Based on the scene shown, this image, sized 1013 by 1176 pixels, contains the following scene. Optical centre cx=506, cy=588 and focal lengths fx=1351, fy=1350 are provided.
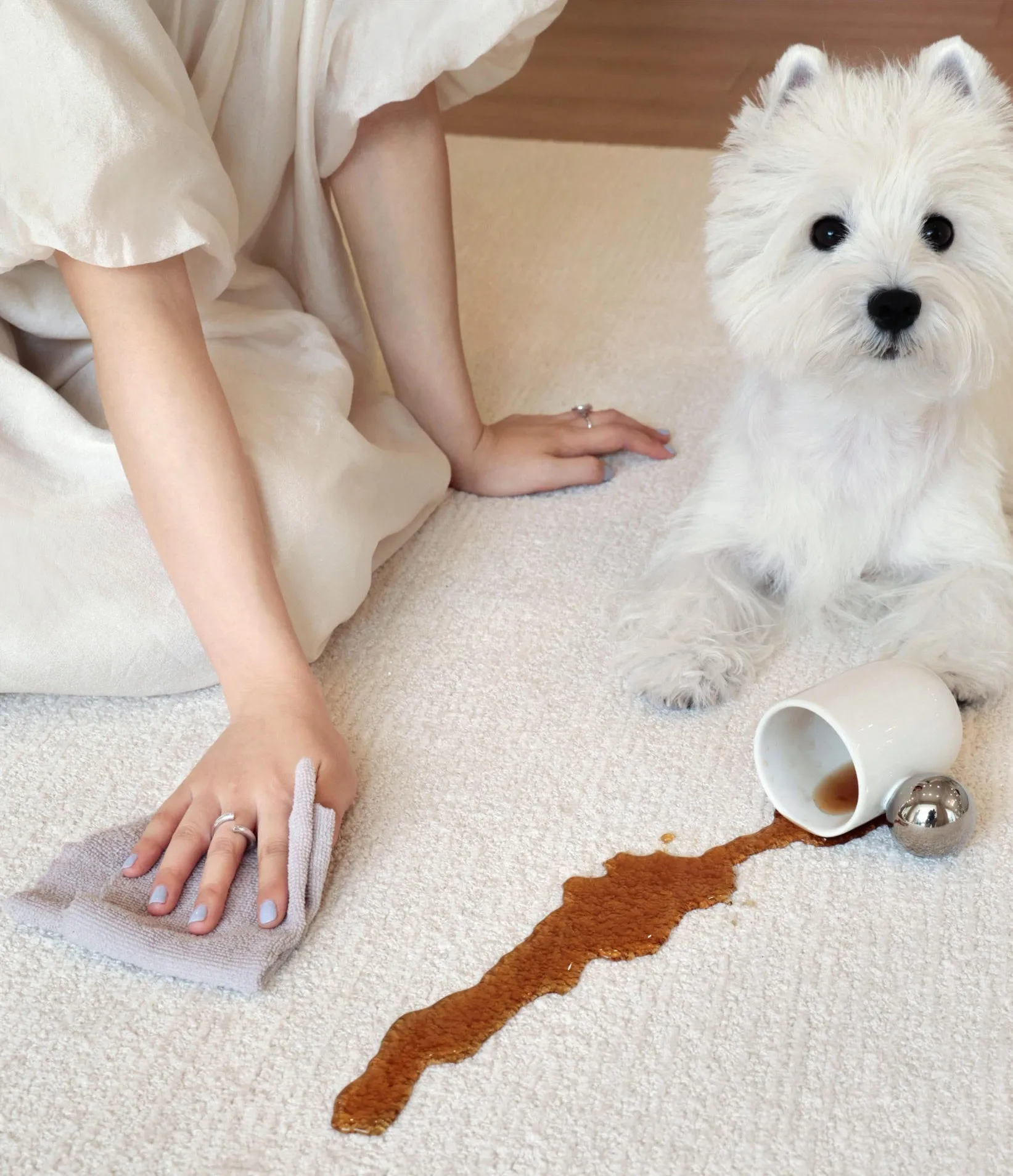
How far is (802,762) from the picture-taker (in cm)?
99

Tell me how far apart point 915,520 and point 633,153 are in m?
1.33

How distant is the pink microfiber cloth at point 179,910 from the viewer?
847mm

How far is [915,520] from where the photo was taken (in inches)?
45.3

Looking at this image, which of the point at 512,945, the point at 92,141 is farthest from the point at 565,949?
the point at 92,141

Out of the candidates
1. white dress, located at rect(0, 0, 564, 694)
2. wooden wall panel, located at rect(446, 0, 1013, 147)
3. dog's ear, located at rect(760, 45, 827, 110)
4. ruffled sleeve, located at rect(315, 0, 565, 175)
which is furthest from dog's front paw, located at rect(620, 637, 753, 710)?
wooden wall panel, located at rect(446, 0, 1013, 147)

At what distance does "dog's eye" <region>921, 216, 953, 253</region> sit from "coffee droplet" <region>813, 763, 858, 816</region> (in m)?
0.40

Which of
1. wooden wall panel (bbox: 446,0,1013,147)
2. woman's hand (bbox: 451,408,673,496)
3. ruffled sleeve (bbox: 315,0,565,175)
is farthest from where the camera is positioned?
wooden wall panel (bbox: 446,0,1013,147)

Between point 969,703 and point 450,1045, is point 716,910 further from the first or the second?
point 969,703

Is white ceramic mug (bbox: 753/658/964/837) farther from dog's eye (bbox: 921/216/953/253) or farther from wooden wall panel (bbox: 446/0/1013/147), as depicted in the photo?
wooden wall panel (bbox: 446/0/1013/147)

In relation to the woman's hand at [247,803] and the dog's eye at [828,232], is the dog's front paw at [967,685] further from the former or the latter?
the woman's hand at [247,803]

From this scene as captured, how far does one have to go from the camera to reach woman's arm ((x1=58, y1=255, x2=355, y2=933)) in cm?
97

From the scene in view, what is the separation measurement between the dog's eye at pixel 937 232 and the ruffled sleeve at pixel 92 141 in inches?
21.3

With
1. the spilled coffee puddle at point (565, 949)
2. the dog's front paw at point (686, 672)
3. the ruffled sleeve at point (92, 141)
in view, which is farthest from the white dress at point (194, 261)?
the spilled coffee puddle at point (565, 949)

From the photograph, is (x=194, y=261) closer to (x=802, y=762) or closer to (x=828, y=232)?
(x=828, y=232)
